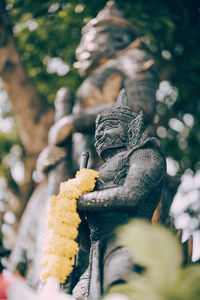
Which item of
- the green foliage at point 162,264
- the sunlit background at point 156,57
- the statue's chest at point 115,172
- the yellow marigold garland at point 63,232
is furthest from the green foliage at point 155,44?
the green foliage at point 162,264

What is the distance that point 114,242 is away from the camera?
2.74 m

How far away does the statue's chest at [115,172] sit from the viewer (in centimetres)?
298

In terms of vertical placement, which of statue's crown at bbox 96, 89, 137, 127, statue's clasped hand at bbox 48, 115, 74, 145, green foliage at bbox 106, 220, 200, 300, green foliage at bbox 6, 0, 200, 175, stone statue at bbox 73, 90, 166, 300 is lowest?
green foliage at bbox 106, 220, 200, 300

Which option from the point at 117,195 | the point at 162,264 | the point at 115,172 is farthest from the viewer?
the point at 115,172

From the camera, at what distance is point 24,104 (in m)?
6.91

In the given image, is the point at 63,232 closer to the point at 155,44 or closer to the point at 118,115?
the point at 118,115

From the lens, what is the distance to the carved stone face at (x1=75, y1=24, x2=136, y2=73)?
5.69 meters

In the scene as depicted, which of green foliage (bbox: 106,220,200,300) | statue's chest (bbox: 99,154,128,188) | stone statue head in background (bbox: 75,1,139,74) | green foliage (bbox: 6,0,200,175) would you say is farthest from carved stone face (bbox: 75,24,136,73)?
green foliage (bbox: 106,220,200,300)

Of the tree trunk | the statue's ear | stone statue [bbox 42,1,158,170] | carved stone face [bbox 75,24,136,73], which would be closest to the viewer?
the statue's ear

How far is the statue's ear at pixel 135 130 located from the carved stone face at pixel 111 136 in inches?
2.0

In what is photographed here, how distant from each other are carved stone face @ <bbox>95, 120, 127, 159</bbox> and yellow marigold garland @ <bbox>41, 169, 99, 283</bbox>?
39 centimetres

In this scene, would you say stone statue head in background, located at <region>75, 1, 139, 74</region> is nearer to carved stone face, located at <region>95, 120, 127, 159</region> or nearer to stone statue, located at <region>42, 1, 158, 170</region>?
stone statue, located at <region>42, 1, 158, 170</region>

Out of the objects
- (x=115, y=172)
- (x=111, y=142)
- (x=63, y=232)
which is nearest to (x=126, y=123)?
(x=111, y=142)

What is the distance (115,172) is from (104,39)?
3244mm
